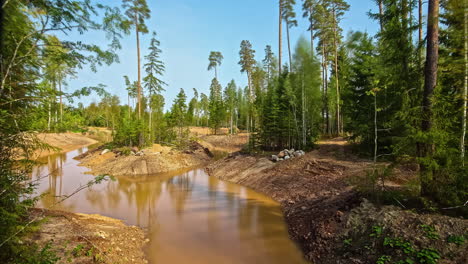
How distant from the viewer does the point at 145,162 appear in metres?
19.8

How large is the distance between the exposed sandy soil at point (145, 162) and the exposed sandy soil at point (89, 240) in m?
10.4

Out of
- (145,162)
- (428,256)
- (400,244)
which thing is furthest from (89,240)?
(145,162)

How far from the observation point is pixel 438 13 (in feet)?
19.6

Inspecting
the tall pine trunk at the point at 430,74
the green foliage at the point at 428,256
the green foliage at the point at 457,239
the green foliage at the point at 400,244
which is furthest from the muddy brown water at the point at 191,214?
the tall pine trunk at the point at 430,74

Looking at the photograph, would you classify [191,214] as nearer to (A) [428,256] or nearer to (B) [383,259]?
(B) [383,259]

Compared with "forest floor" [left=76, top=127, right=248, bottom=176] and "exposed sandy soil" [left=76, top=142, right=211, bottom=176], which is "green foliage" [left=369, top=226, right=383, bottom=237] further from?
"forest floor" [left=76, top=127, right=248, bottom=176]

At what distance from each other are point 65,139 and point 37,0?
143 ft

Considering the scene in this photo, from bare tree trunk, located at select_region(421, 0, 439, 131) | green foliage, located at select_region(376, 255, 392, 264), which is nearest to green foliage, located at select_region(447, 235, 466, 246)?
green foliage, located at select_region(376, 255, 392, 264)

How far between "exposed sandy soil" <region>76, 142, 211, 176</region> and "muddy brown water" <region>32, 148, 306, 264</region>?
175cm

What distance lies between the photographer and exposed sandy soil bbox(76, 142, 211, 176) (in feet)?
62.0

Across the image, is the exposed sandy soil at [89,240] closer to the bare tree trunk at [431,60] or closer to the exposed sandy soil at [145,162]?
the bare tree trunk at [431,60]

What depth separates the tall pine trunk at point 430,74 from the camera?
5.70m

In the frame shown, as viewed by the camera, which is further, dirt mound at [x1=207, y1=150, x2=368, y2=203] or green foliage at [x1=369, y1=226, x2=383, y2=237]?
dirt mound at [x1=207, y1=150, x2=368, y2=203]

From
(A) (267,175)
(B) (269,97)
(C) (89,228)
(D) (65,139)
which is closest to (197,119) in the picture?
(D) (65,139)
